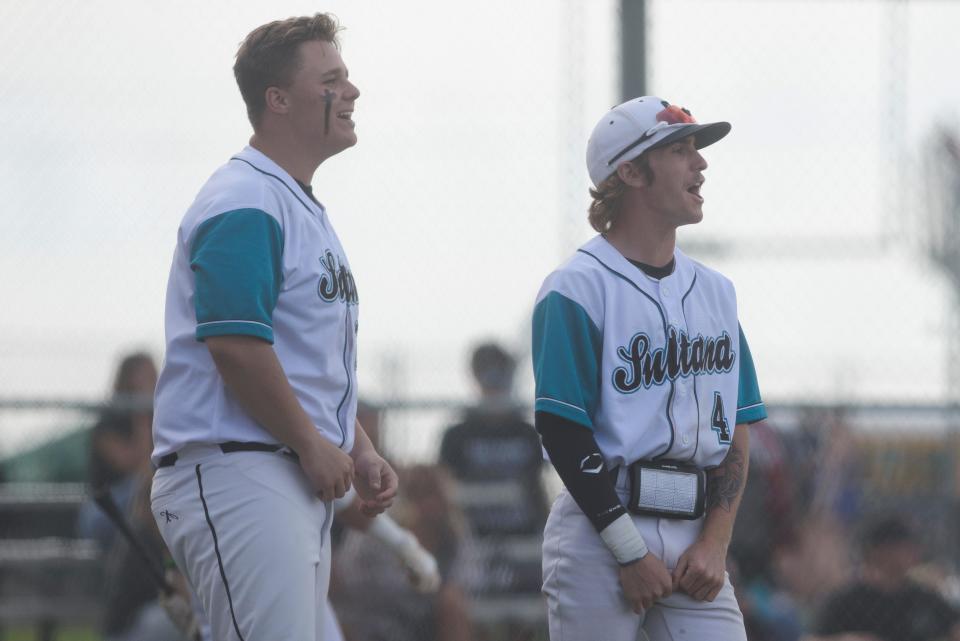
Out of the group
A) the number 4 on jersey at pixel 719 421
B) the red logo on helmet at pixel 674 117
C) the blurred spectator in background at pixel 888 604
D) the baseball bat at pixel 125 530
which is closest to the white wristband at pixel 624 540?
the number 4 on jersey at pixel 719 421

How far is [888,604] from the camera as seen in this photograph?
6.29 m

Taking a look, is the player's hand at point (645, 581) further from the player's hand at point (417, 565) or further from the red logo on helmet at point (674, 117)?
the red logo on helmet at point (674, 117)

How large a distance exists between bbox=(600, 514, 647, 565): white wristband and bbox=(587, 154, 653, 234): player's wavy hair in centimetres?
80

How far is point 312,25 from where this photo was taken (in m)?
3.14

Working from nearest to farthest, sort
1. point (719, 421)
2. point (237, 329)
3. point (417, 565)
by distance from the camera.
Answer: point (237, 329) < point (719, 421) < point (417, 565)

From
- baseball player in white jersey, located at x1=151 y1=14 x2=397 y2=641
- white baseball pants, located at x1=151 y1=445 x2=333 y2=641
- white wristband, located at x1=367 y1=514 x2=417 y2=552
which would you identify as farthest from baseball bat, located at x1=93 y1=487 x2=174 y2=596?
white baseball pants, located at x1=151 y1=445 x2=333 y2=641

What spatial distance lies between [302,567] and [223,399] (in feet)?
1.25

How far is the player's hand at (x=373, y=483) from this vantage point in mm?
3135

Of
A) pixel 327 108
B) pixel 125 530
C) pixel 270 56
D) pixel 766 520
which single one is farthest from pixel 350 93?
pixel 766 520

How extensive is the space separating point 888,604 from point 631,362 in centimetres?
364

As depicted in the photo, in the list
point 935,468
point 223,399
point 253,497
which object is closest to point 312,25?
point 223,399

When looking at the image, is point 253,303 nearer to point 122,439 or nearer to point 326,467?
point 326,467

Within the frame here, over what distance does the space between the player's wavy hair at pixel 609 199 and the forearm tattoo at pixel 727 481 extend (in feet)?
2.13

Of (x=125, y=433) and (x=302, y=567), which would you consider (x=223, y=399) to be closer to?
(x=302, y=567)
